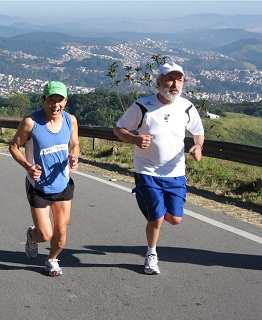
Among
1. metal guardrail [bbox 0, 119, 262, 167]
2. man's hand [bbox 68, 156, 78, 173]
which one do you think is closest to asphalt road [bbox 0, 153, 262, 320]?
man's hand [bbox 68, 156, 78, 173]

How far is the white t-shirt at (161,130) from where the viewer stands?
5.55 meters

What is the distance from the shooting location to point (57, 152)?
5.34 metres

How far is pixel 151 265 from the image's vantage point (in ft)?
18.7

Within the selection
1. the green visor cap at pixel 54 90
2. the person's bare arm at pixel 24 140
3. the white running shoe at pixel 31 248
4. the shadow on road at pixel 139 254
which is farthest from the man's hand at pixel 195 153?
the white running shoe at pixel 31 248

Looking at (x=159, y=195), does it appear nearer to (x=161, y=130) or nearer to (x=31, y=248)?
(x=161, y=130)

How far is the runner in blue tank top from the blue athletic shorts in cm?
61

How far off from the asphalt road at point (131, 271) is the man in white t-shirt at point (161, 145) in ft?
1.29

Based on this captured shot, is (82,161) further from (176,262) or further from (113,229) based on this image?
(176,262)

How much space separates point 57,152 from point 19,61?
320 feet

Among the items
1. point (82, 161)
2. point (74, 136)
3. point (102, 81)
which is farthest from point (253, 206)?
point (102, 81)

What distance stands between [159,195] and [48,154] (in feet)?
3.28

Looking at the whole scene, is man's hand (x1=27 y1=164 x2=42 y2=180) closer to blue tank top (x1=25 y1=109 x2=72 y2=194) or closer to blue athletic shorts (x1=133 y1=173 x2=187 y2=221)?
blue tank top (x1=25 y1=109 x2=72 y2=194)

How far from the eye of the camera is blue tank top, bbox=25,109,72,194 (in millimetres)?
5289

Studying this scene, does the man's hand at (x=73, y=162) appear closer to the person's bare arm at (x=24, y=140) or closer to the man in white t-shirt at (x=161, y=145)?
the person's bare arm at (x=24, y=140)
